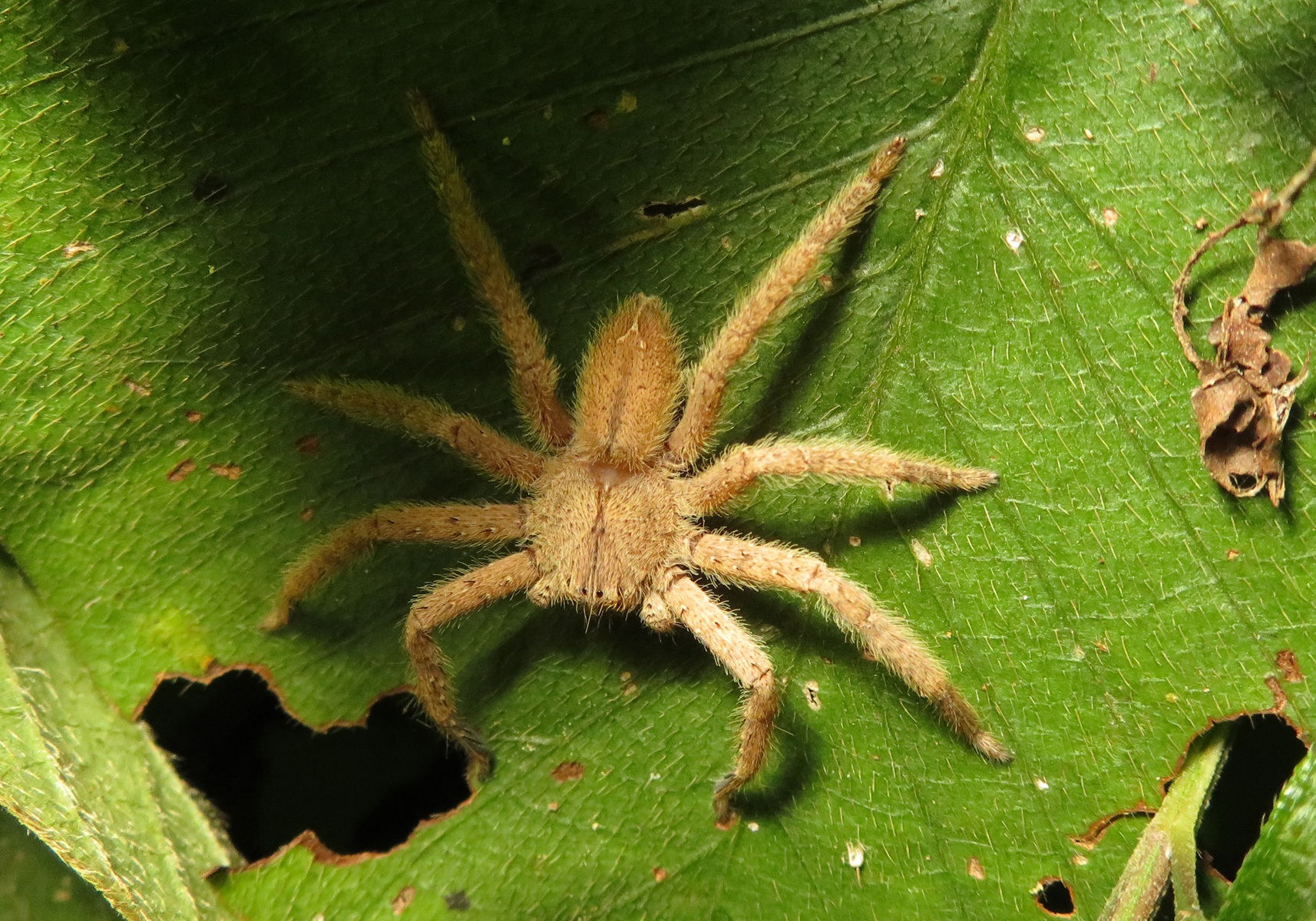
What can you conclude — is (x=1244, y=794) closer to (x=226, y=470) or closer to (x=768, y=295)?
(x=768, y=295)

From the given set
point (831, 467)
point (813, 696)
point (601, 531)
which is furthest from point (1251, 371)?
point (601, 531)

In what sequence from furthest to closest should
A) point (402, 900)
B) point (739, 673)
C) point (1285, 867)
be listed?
point (402, 900) < point (739, 673) < point (1285, 867)

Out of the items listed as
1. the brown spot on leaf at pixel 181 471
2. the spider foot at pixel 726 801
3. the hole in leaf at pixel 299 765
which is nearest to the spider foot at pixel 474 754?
the hole in leaf at pixel 299 765

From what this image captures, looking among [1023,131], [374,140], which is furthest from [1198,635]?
[374,140]

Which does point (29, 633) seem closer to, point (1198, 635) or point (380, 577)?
point (380, 577)

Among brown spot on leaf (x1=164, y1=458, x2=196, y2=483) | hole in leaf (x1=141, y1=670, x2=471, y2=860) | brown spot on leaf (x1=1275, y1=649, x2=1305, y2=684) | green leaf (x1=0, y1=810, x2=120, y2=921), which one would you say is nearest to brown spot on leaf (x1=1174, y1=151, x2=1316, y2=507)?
brown spot on leaf (x1=1275, y1=649, x2=1305, y2=684)

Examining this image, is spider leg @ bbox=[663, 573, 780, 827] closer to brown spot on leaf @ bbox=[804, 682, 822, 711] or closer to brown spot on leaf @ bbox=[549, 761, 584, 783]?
brown spot on leaf @ bbox=[804, 682, 822, 711]
